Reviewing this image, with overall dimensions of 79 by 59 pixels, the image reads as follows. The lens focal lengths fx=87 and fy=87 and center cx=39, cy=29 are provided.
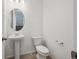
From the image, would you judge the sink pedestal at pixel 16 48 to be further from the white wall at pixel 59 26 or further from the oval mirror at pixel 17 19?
the white wall at pixel 59 26

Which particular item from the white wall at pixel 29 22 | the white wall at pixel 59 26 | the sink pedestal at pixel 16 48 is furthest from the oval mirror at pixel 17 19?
the white wall at pixel 59 26

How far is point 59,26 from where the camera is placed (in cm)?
265

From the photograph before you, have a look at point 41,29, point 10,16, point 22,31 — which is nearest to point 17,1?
point 10,16

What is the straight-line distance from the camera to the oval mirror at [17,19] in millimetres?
2867

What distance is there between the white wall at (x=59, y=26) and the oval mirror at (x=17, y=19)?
0.92 meters

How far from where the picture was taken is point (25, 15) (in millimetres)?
3100

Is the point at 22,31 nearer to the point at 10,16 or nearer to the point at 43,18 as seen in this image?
the point at 10,16

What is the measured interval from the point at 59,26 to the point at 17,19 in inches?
55.9

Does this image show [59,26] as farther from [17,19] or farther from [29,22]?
[17,19]

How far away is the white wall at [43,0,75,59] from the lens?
90.5 inches

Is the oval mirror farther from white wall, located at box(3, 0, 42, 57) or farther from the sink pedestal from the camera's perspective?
the sink pedestal

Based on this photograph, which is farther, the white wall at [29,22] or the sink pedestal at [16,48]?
the white wall at [29,22]

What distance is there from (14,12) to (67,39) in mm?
1875

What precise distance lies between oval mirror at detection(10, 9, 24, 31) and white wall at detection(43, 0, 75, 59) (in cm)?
92
